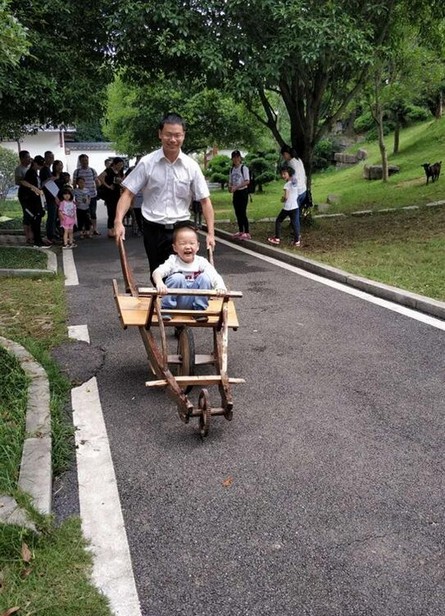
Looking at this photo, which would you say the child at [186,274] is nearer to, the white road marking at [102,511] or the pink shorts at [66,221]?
the white road marking at [102,511]

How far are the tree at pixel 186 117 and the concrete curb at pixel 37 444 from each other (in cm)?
1827

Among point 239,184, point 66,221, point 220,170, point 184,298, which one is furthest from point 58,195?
point 220,170

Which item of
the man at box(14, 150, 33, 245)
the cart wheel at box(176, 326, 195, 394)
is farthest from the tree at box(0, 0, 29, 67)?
the man at box(14, 150, 33, 245)

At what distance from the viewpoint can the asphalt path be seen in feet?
7.63

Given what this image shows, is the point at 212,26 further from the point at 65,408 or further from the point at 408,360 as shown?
the point at 65,408

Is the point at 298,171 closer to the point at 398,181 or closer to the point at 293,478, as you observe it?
the point at 293,478

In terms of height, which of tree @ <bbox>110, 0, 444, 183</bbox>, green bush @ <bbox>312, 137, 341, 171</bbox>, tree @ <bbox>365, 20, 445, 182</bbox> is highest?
tree @ <bbox>365, 20, 445, 182</bbox>

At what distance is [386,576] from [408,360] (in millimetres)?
2632

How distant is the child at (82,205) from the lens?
12797mm

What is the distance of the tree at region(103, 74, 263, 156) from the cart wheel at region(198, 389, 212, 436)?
19092mm

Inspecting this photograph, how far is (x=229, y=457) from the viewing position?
3.32 metres

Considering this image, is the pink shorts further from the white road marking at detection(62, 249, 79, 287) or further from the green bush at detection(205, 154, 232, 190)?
the green bush at detection(205, 154, 232, 190)

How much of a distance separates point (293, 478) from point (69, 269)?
7059 millimetres

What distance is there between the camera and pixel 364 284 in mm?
7266
